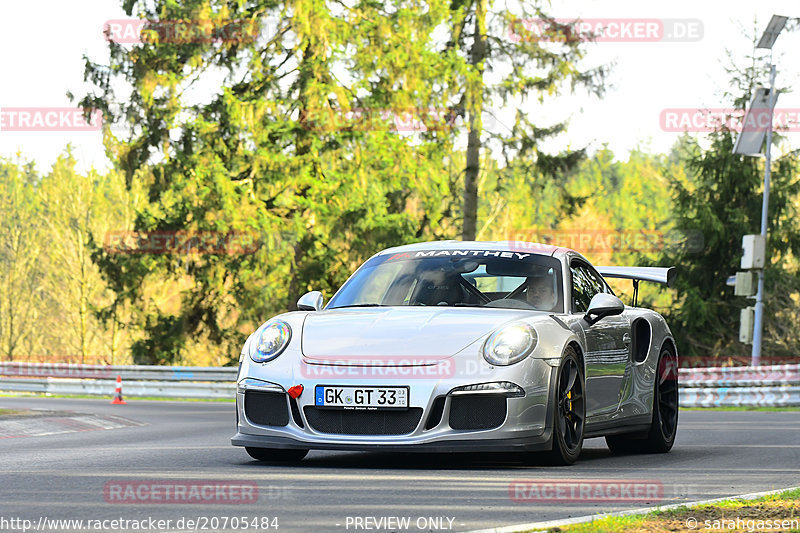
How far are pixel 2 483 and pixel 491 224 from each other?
51.2 metres

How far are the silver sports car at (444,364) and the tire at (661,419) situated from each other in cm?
90

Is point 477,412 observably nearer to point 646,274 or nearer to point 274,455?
point 274,455

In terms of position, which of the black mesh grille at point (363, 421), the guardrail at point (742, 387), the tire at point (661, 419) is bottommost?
the guardrail at point (742, 387)

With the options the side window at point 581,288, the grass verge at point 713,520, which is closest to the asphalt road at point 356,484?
the grass verge at point 713,520

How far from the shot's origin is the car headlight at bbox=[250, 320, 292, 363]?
8.43 metres

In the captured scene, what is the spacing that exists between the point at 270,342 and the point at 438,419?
133 cm

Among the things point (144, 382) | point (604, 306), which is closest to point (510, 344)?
point (604, 306)

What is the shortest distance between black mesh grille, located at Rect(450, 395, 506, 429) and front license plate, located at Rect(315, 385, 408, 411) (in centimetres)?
32

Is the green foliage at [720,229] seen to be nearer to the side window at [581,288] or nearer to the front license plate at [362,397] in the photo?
the side window at [581,288]

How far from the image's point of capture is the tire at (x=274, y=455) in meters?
8.66

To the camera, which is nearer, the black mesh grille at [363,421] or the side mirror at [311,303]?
the black mesh grille at [363,421]

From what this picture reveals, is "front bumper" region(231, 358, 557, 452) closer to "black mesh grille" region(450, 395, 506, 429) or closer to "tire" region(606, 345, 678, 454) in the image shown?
"black mesh grille" region(450, 395, 506, 429)

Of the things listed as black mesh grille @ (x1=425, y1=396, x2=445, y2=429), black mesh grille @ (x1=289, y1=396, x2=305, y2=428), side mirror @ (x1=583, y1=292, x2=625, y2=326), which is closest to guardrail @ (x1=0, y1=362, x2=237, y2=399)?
side mirror @ (x1=583, y1=292, x2=625, y2=326)

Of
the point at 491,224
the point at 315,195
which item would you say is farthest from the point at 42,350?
the point at 315,195
